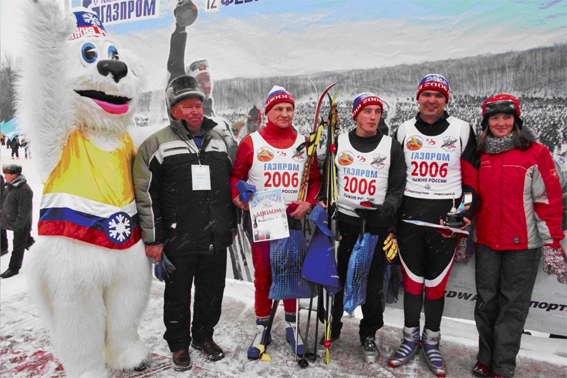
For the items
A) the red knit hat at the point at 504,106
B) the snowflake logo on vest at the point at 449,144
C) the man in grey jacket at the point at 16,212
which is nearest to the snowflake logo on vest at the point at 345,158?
the snowflake logo on vest at the point at 449,144

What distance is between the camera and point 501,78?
8.84ft

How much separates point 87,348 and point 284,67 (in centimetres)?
289

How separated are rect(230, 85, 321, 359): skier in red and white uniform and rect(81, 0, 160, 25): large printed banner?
237 centimetres

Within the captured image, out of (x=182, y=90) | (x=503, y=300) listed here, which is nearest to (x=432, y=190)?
(x=503, y=300)

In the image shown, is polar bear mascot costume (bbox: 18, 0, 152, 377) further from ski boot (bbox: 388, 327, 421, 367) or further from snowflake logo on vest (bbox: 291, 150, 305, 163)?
ski boot (bbox: 388, 327, 421, 367)

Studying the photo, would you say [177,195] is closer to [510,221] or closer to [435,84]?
[435,84]

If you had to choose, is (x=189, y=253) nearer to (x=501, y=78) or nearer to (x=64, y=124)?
(x=64, y=124)

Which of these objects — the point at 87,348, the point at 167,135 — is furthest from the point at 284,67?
the point at 87,348

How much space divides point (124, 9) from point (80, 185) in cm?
301

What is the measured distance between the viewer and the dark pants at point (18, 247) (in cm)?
423

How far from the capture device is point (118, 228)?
77.3 inches

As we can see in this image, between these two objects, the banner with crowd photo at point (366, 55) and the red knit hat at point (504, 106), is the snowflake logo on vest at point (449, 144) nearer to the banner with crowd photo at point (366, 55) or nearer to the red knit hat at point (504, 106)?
the red knit hat at point (504, 106)

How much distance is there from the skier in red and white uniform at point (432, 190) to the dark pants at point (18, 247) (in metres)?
4.75

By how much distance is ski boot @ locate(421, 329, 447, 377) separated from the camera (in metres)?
2.37
